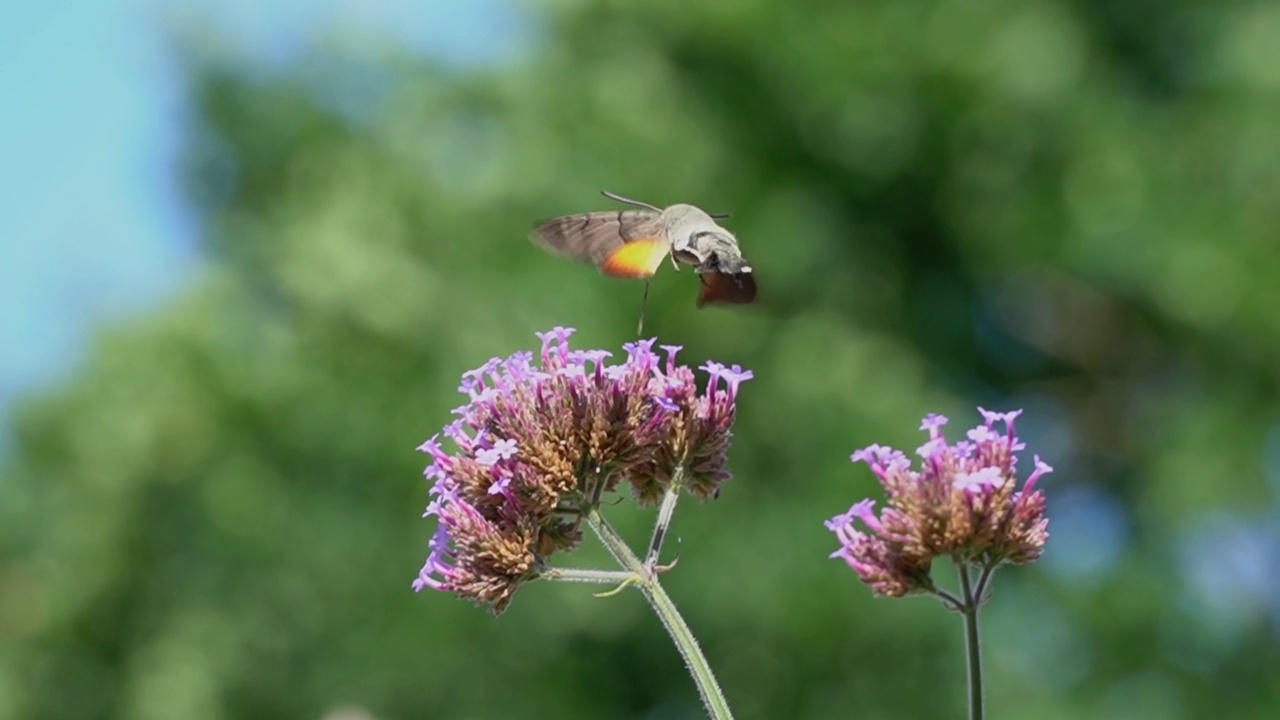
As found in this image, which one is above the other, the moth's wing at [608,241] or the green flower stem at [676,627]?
the moth's wing at [608,241]

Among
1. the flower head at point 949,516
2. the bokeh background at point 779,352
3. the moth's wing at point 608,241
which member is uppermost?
the bokeh background at point 779,352

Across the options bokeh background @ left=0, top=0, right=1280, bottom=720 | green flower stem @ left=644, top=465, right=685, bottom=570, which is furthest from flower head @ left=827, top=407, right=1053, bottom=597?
bokeh background @ left=0, top=0, right=1280, bottom=720

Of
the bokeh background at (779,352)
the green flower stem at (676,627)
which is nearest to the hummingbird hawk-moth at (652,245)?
the green flower stem at (676,627)

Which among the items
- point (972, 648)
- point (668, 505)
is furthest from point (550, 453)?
point (972, 648)

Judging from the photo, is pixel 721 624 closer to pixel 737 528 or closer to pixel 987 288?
pixel 737 528

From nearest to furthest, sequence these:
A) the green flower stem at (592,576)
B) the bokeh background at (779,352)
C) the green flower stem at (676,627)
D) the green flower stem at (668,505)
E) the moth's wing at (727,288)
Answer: the green flower stem at (676,627)
the green flower stem at (592,576)
the green flower stem at (668,505)
the moth's wing at (727,288)
the bokeh background at (779,352)

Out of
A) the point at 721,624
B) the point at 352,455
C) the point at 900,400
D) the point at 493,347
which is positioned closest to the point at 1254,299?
the point at 900,400

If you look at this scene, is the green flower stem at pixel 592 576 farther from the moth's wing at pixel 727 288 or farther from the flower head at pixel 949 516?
the moth's wing at pixel 727 288

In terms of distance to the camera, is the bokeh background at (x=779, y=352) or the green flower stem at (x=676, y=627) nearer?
the green flower stem at (x=676, y=627)
